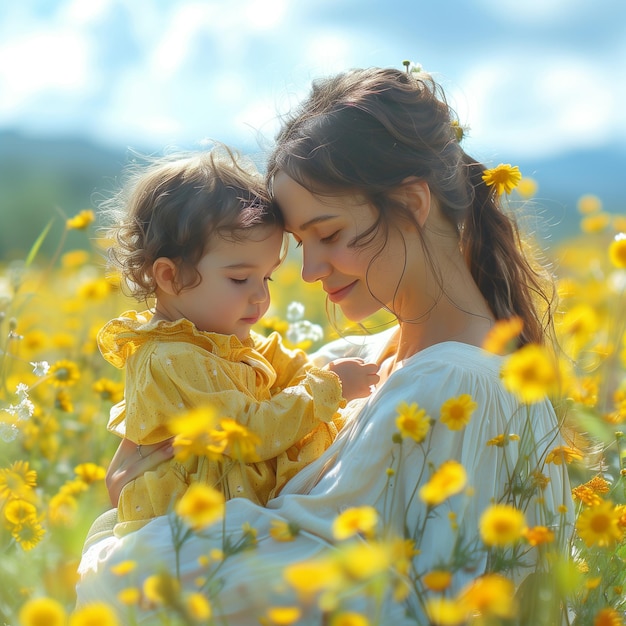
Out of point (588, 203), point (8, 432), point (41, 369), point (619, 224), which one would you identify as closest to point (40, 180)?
point (588, 203)

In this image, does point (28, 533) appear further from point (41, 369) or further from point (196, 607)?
point (196, 607)

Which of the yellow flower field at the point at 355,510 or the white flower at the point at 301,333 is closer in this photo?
the yellow flower field at the point at 355,510

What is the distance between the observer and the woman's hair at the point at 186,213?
1.93m

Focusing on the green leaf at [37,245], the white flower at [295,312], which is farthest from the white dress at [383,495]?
the white flower at [295,312]

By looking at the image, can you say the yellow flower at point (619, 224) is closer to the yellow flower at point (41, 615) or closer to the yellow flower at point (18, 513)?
the yellow flower at point (18, 513)

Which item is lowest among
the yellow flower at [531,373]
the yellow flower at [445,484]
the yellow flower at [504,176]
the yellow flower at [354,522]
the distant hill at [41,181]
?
the distant hill at [41,181]

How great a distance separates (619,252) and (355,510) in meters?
1.11

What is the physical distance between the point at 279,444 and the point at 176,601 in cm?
82

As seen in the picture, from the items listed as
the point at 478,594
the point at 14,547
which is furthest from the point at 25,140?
the point at 478,594

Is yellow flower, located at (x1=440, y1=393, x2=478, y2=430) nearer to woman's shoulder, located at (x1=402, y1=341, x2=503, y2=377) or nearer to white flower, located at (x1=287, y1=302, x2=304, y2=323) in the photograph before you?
woman's shoulder, located at (x1=402, y1=341, x2=503, y2=377)

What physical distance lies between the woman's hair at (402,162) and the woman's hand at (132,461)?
67cm

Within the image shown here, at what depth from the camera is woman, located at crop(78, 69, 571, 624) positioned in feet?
4.90

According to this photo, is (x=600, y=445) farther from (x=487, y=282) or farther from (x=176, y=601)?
(x=176, y=601)

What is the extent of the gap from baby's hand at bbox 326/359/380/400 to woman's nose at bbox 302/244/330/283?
0.22 metres
